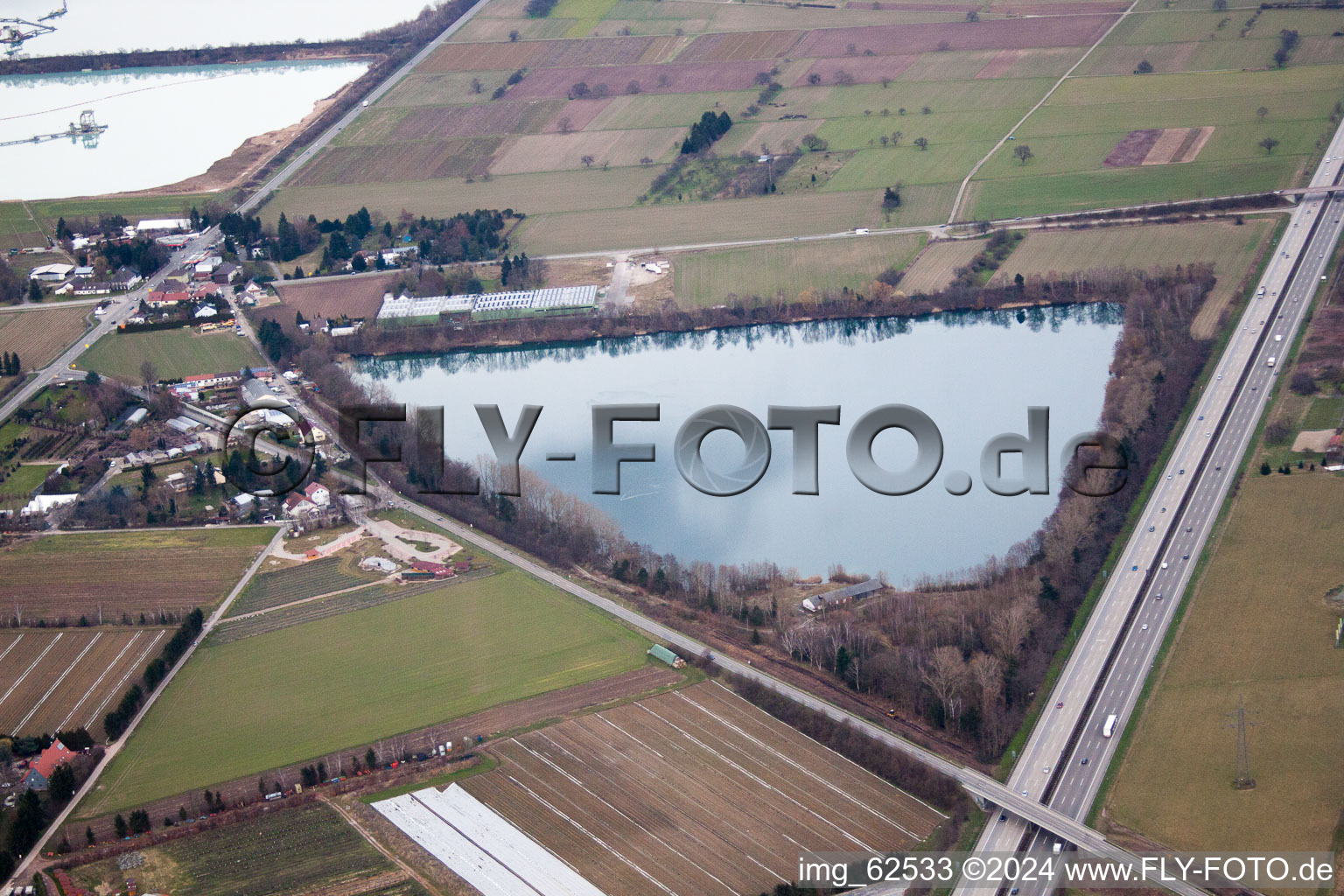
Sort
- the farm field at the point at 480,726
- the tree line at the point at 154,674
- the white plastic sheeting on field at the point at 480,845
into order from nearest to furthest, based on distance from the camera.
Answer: the white plastic sheeting on field at the point at 480,845 → the farm field at the point at 480,726 → the tree line at the point at 154,674

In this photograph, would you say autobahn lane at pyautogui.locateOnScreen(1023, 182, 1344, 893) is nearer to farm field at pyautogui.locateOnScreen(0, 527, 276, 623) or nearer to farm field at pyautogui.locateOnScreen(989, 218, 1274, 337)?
farm field at pyautogui.locateOnScreen(989, 218, 1274, 337)

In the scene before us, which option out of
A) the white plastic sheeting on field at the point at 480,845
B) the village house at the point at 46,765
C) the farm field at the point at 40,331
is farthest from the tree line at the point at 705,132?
the village house at the point at 46,765

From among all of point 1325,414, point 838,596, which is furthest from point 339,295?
point 1325,414


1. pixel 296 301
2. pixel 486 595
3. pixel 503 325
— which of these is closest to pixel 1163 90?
pixel 503 325

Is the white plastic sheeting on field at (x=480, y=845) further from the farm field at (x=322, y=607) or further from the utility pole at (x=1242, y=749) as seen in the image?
the utility pole at (x=1242, y=749)

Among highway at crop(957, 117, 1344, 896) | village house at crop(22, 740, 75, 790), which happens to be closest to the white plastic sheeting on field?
village house at crop(22, 740, 75, 790)

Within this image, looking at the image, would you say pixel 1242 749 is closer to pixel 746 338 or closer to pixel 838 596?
pixel 838 596
